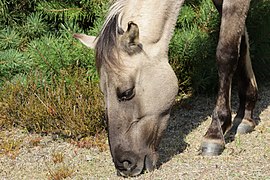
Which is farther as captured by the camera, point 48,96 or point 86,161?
point 48,96

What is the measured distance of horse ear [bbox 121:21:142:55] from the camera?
3.49 m

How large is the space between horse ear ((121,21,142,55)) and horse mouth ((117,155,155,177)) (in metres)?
0.73

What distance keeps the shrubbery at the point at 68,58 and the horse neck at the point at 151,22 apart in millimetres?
1186

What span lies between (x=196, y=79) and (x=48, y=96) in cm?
156

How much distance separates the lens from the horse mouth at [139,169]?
142 inches

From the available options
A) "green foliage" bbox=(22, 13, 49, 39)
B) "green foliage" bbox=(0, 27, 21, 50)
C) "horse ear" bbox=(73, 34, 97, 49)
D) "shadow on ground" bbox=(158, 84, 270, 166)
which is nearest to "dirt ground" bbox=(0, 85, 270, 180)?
"shadow on ground" bbox=(158, 84, 270, 166)

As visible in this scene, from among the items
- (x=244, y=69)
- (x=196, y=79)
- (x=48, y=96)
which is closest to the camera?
(x=244, y=69)

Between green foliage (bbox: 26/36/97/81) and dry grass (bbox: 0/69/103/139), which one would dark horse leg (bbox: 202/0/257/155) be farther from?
green foliage (bbox: 26/36/97/81)

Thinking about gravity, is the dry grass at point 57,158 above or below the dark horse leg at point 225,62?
below

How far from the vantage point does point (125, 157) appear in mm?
3578

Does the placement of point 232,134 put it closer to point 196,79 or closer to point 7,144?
point 196,79

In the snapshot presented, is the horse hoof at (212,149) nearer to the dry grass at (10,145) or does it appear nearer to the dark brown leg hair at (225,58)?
the dark brown leg hair at (225,58)

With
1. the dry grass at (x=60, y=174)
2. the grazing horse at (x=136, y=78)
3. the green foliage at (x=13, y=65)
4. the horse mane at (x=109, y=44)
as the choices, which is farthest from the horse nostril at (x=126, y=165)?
the green foliage at (x=13, y=65)

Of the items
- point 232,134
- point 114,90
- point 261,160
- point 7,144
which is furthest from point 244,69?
point 7,144
